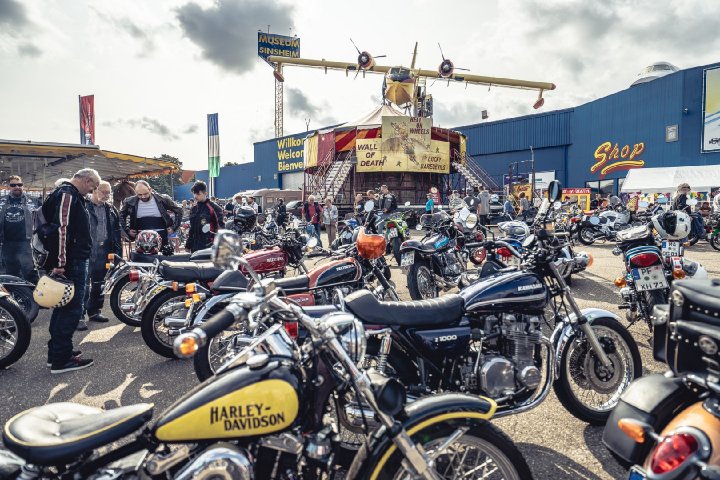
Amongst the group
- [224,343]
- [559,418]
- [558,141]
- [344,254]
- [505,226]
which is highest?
[558,141]

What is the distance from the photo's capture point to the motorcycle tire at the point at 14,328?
13.7 feet

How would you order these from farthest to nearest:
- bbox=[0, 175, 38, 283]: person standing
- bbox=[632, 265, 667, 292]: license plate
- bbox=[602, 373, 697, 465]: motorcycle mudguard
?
1. bbox=[0, 175, 38, 283]: person standing
2. bbox=[632, 265, 667, 292]: license plate
3. bbox=[602, 373, 697, 465]: motorcycle mudguard

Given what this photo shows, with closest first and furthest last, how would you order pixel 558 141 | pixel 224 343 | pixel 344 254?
pixel 224 343, pixel 344 254, pixel 558 141

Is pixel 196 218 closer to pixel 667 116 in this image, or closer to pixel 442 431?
pixel 442 431

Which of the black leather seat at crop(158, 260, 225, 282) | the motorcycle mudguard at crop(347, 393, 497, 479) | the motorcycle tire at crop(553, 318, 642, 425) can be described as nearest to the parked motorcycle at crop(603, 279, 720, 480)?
the motorcycle mudguard at crop(347, 393, 497, 479)

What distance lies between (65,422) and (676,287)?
8.05 ft

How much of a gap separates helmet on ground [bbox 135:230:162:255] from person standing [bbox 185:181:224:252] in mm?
762

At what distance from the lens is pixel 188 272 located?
4.36 m

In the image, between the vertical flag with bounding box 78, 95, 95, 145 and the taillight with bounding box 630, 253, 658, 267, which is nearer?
the taillight with bounding box 630, 253, 658, 267

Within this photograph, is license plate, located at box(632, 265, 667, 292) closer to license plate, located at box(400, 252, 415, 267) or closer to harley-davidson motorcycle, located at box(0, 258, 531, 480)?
license plate, located at box(400, 252, 415, 267)

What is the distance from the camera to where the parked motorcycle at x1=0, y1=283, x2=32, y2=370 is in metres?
4.19

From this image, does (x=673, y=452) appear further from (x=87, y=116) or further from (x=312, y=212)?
(x=87, y=116)

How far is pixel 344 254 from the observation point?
15.6 ft

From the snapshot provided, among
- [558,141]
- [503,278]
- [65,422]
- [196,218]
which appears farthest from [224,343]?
[558,141]
